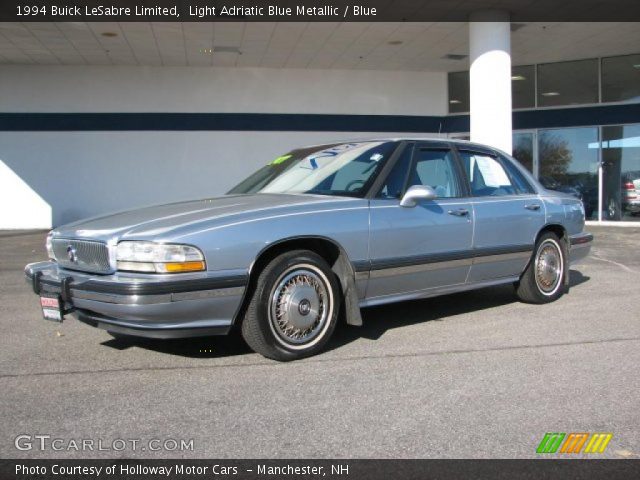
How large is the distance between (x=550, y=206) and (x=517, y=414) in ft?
11.1

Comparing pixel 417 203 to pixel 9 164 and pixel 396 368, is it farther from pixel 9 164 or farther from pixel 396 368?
pixel 9 164

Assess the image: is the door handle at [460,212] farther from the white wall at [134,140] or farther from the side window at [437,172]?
the white wall at [134,140]

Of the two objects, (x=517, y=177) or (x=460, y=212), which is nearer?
(x=460, y=212)

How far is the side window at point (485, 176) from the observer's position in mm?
5695

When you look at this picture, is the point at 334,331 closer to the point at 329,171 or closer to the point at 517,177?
the point at 329,171

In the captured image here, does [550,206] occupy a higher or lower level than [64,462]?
higher

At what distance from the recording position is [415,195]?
475cm

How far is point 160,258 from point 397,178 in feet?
6.94

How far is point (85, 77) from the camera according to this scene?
16375 mm

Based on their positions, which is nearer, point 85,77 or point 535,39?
point 535,39

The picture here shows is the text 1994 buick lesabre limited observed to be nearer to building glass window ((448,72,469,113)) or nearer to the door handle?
the door handle

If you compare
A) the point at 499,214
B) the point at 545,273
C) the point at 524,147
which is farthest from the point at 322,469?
the point at 524,147
